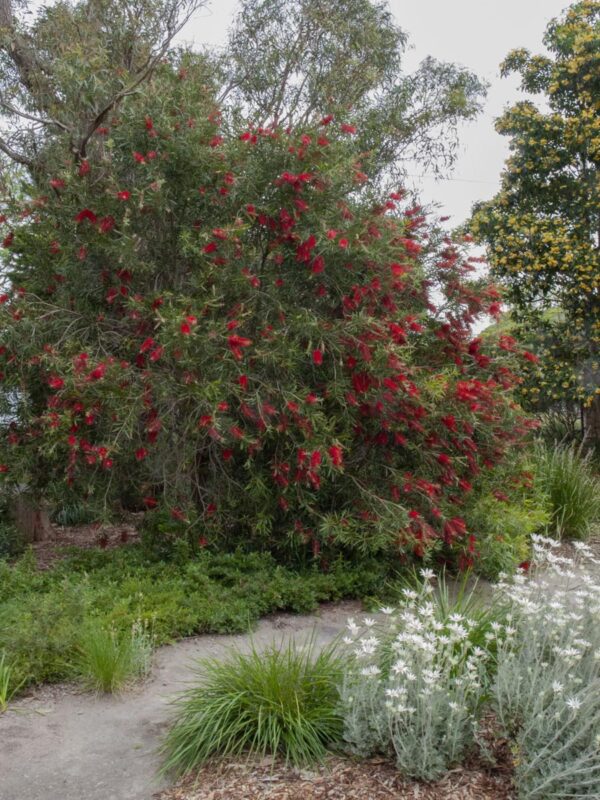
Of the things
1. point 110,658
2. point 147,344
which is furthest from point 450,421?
point 110,658

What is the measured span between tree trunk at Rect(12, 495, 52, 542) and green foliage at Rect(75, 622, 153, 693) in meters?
3.78

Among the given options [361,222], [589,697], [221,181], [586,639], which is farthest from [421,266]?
[589,697]

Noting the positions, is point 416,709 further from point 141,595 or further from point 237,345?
point 237,345

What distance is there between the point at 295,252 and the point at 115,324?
1.44m

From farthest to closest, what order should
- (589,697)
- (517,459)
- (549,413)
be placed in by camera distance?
1. (549,413)
2. (517,459)
3. (589,697)

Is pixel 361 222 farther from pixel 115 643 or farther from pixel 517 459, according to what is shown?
pixel 115 643

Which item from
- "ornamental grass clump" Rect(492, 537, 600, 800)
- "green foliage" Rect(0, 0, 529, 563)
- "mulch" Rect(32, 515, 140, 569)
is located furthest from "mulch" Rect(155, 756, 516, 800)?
"mulch" Rect(32, 515, 140, 569)

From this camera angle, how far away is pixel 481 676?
11.7 feet

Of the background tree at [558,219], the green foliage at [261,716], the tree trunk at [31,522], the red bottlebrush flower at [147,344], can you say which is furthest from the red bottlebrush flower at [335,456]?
the background tree at [558,219]

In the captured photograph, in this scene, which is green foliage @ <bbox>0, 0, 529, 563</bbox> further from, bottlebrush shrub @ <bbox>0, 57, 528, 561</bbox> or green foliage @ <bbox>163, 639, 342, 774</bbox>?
green foliage @ <bbox>163, 639, 342, 774</bbox>

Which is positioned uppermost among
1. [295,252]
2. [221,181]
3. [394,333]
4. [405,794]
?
[221,181]

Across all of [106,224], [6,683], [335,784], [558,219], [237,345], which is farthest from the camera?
[558,219]

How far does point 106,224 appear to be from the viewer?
561 centimetres

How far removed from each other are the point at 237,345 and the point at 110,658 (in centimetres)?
209
